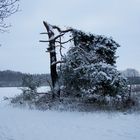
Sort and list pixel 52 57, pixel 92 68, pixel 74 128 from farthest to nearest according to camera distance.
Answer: pixel 52 57, pixel 92 68, pixel 74 128

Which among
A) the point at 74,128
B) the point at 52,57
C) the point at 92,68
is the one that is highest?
the point at 52,57

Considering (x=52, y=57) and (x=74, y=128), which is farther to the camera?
(x=52, y=57)

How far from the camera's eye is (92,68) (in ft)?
63.0

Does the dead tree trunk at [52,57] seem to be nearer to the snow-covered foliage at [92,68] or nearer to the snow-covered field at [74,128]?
the snow-covered foliage at [92,68]

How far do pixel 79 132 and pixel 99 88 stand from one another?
8.89 metres

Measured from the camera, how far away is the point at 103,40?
68.7 feet

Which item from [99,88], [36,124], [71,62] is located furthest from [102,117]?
[71,62]

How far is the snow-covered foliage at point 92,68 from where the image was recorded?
19.2 m

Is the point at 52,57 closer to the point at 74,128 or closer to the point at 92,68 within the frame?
the point at 92,68

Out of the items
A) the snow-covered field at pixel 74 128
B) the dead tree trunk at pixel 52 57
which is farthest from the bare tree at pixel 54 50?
the snow-covered field at pixel 74 128

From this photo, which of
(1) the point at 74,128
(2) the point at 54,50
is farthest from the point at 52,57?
(1) the point at 74,128

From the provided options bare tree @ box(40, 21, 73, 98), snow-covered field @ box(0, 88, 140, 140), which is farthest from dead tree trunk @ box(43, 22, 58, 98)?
snow-covered field @ box(0, 88, 140, 140)

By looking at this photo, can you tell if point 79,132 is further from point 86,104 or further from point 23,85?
point 23,85

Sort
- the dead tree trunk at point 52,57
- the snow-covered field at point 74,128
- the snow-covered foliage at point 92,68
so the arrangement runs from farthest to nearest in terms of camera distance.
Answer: the dead tree trunk at point 52,57 < the snow-covered foliage at point 92,68 < the snow-covered field at point 74,128
